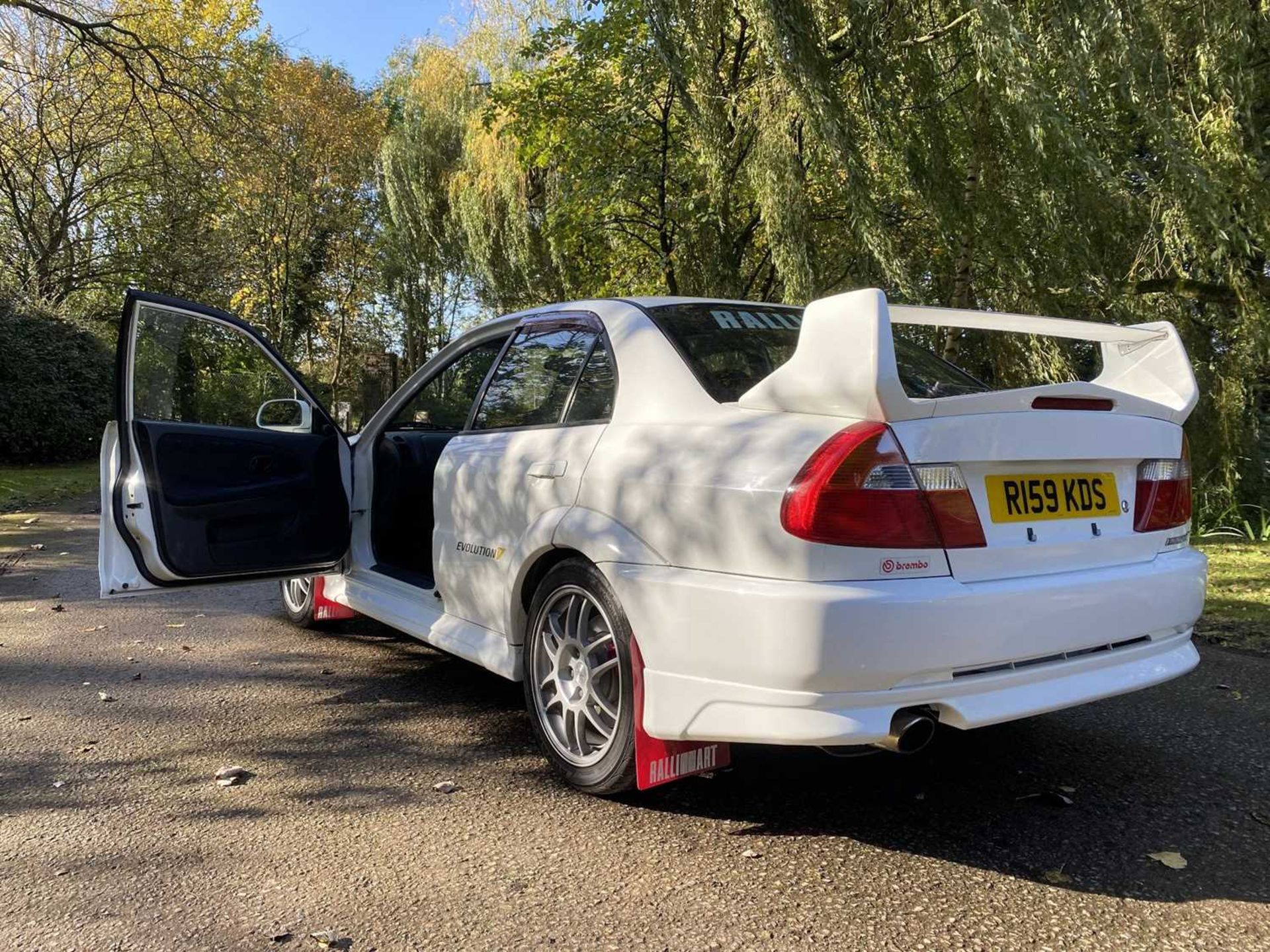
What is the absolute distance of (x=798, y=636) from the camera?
7.39 feet

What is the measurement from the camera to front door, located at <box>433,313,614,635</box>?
10.2 ft

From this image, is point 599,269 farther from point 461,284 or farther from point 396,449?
point 461,284

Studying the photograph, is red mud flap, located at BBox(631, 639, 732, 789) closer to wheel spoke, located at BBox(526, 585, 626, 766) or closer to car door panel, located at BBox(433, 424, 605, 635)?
wheel spoke, located at BBox(526, 585, 626, 766)

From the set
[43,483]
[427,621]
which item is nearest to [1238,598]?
[427,621]

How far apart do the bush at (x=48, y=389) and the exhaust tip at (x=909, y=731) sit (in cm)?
1637

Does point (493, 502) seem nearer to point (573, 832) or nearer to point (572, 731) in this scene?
point (572, 731)

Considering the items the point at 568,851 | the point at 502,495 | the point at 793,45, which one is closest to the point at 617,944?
the point at 568,851

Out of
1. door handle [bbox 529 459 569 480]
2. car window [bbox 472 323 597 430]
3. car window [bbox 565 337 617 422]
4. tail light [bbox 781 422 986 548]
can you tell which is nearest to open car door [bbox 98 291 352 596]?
car window [bbox 472 323 597 430]

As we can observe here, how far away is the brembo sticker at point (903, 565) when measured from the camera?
90.7 inches

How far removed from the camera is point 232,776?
312 cm

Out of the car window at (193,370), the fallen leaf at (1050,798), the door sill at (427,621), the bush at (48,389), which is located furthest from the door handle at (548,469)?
the bush at (48,389)

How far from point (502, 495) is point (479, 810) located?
1095 millimetres

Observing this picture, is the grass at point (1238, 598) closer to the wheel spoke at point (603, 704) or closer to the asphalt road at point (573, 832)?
the asphalt road at point (573, 832)

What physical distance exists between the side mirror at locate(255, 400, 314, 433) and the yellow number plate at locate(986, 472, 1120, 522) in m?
3.10
